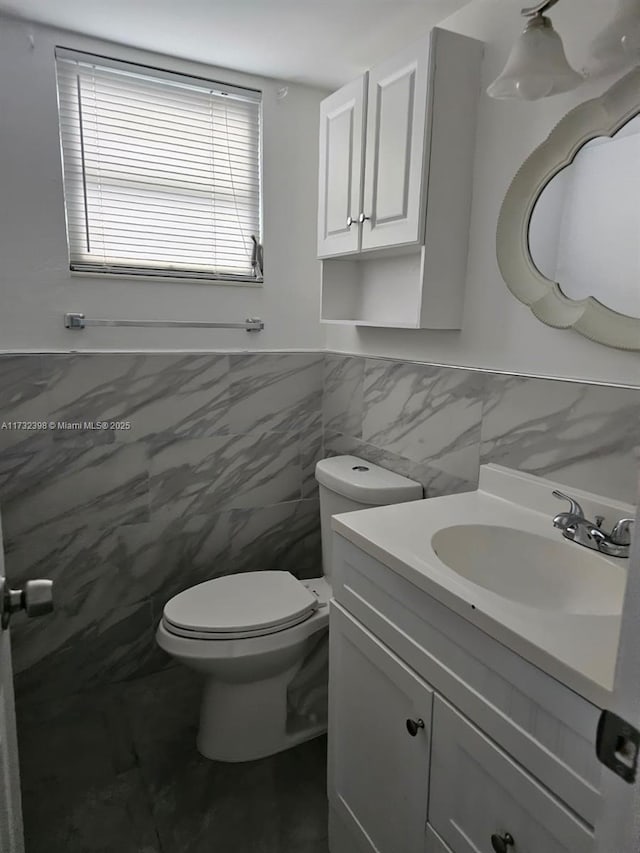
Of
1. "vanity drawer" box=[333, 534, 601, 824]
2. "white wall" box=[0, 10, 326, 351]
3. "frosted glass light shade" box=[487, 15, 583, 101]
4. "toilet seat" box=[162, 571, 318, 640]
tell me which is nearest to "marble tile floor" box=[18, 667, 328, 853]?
"toilet seat" box=[162, 571, 318, 640]

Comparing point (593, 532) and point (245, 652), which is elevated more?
point (593, 532)

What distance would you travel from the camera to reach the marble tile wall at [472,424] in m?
1.19

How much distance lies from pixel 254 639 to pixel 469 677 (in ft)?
2.72

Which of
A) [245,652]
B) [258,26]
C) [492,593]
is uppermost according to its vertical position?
[258,26]

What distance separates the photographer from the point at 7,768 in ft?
2.76

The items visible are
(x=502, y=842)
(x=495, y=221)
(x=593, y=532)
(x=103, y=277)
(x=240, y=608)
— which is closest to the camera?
(x=502, y=842)

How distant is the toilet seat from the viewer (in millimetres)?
1583

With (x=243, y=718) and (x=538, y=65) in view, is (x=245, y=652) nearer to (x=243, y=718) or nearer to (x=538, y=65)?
(x=243, y=718)

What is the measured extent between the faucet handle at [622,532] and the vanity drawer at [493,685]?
0.41 metres

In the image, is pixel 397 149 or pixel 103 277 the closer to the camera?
pixel 397 149

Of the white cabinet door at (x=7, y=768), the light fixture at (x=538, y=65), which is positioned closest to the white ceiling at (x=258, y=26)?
the light fixture at (x=538, y=65)

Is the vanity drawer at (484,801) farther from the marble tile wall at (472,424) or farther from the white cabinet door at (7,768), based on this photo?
the white cabinet door at (7,768)

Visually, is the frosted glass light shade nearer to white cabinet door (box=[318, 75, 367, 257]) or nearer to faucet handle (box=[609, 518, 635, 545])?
white cabinet door (box=[318, 75, 367, 257])

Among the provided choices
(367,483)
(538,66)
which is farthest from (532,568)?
(538,66)
